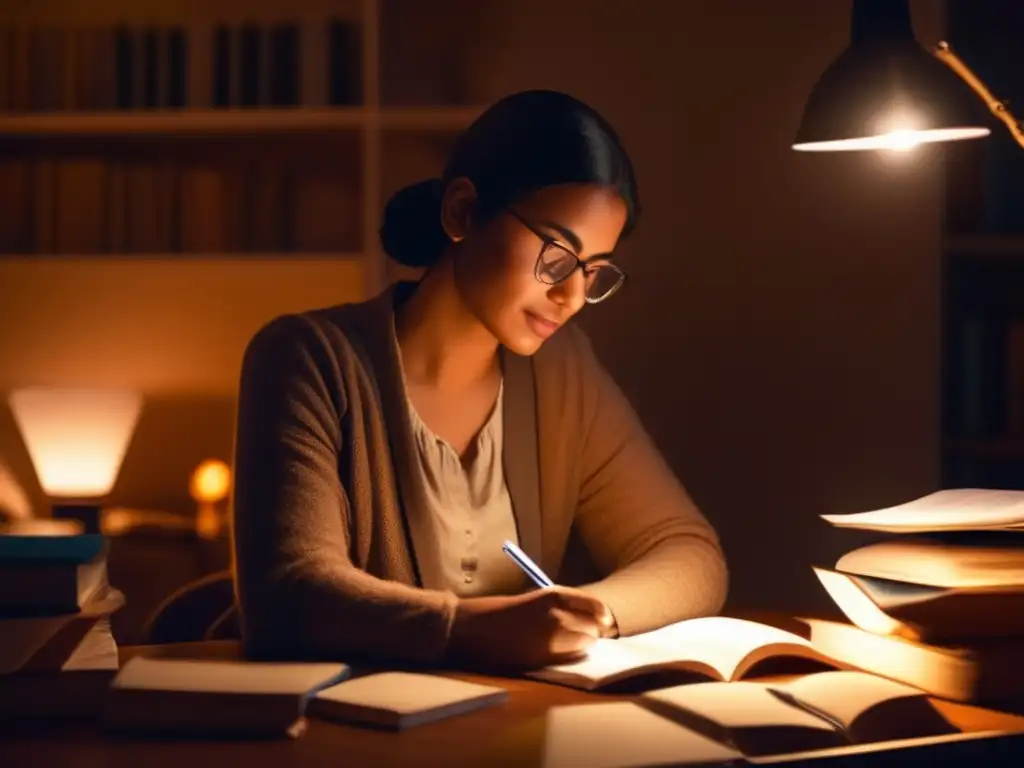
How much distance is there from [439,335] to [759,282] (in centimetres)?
130

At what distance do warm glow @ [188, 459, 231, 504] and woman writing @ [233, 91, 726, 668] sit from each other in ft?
3.94

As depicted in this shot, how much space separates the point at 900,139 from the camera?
1701 millimetres

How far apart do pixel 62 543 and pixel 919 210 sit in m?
2.12

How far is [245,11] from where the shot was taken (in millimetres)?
3162

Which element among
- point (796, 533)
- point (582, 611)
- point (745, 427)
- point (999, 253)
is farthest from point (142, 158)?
point (582, 611)

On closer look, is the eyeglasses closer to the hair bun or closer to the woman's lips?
the woman's lips

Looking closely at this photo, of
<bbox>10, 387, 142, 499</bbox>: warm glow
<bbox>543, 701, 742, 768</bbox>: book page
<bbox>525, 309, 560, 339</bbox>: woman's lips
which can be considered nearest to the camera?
<bbox>543, 701, 742, 768</bbox>: book page

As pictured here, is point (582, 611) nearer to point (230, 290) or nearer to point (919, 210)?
point (919, 210)

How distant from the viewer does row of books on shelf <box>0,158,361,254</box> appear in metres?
2.92

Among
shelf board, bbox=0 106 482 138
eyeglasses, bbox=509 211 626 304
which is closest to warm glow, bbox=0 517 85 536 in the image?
shelf board, bbox=0 106 482 138

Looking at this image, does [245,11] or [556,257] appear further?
[245,11]

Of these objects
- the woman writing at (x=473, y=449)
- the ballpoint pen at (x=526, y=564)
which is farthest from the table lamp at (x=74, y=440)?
the ballpoint pen at (x=526, y=564)

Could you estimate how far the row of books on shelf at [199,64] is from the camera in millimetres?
2826

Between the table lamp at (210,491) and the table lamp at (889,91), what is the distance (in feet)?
5.59
